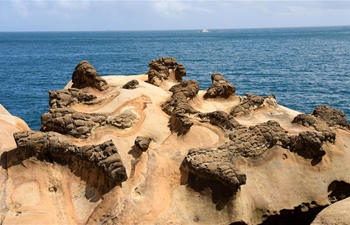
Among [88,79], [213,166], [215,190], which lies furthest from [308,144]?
[88,79]

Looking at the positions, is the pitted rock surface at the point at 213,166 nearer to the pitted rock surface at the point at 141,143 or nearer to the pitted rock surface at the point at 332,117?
the pitted rock surface at the point at 141,143

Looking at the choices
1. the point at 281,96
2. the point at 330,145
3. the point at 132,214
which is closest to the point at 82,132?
the point at 132,214

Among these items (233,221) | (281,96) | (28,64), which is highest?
(233,221)

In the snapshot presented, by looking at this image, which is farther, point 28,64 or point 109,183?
point 28,64

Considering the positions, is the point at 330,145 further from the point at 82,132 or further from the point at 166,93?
the point at 82,132

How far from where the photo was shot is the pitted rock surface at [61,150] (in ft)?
27.2

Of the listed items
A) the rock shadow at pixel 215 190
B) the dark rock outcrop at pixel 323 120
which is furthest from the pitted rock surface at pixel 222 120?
the dark rock outcrop at pixel 323 120

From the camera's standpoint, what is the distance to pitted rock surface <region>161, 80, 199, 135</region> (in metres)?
9.99

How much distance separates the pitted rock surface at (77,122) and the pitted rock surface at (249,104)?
3.57 meters

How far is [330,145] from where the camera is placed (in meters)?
10.1

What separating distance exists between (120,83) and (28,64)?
156 ft

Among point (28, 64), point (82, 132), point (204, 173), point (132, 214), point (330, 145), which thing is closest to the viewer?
point (132, 214)

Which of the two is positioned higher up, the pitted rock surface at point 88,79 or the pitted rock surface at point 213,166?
the pitted rock surface at point 88,79

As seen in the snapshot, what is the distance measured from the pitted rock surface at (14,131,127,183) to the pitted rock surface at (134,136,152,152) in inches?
25.7
